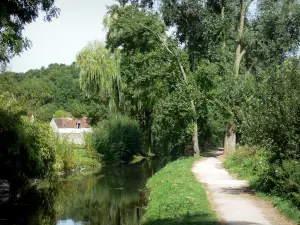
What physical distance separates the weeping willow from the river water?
54.8 feet

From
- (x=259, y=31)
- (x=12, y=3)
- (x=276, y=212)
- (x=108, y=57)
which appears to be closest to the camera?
(x=12, y=3)

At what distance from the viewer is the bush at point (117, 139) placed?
132 ft

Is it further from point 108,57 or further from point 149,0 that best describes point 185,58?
point 108,57

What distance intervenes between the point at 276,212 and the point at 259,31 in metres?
20.6

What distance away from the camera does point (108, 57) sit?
44.5 metres

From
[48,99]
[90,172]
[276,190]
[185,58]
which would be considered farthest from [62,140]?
[48,99]

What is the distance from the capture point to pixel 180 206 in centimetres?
1317

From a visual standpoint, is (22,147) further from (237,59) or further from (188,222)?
(237,59)

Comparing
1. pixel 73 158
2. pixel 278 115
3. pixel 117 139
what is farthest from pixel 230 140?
pixel 278 115

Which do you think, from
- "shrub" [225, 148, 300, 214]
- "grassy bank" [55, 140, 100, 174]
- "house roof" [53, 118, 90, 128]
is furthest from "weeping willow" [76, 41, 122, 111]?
"house roof" [53, 118, 90, 128]

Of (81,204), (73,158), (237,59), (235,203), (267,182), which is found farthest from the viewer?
(73,158)

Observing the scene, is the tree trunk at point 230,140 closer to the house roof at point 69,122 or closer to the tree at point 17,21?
the tree at point 17,21

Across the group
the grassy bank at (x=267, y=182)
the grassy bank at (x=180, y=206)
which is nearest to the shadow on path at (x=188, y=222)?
the grassy bank at (x=180, y=206)

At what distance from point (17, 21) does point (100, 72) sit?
3301 centimetres
